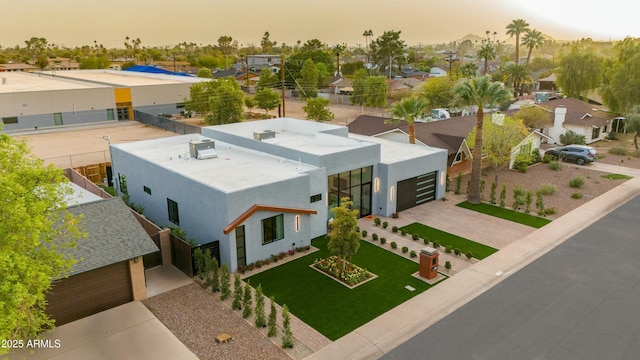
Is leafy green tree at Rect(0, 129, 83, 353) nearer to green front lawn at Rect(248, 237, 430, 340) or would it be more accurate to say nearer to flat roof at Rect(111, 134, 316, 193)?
flat roof at Rect(111, 134, 316, 193)

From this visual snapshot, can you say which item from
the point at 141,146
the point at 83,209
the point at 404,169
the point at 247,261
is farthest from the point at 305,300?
the point at 141,146

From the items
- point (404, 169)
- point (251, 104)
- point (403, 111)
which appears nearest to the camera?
point (404, 169)

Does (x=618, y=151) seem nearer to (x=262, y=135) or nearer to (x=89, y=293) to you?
(x=262, y=135)

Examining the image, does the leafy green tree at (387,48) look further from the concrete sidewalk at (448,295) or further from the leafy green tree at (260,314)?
the leafy green tree at (260,314)

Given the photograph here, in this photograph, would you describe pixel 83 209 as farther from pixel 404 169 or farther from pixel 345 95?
pixel 345 95

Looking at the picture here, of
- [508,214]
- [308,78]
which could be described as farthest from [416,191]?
[308,78]

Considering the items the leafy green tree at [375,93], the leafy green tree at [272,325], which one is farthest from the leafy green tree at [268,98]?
the leafy green tree at [272,325]
